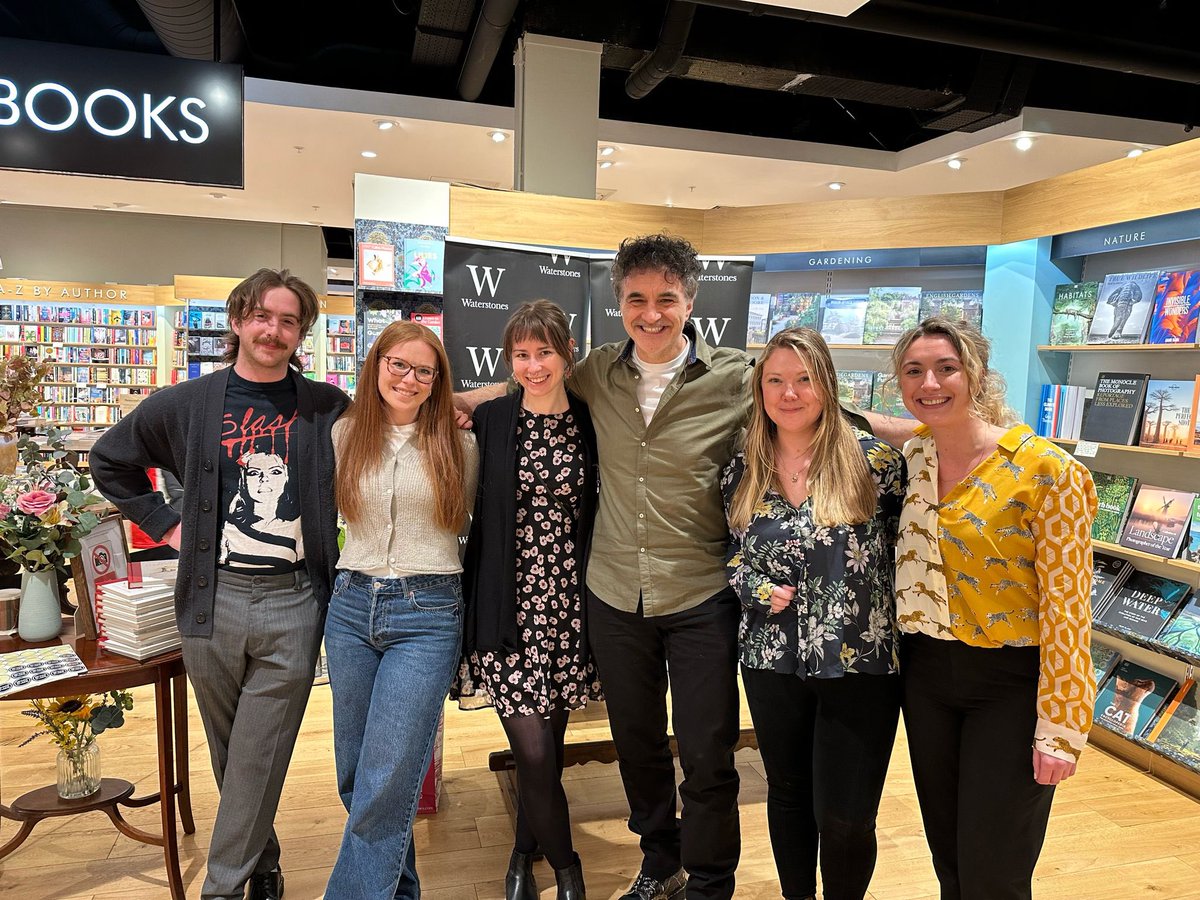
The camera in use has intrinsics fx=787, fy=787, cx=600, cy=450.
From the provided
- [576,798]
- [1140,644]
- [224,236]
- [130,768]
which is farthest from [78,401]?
[1140,644]

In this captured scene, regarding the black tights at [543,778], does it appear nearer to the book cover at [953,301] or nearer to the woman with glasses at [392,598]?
the woman with glasses at [392,598]

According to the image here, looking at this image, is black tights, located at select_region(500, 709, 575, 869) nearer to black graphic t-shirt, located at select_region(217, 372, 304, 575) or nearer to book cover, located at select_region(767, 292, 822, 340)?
black graphic t-shirt, located at select_region(217, 372, 304, 575)

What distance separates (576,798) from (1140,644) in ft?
9.09

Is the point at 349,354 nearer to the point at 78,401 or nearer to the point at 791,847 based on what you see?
the point at 78,401

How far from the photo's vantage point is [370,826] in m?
2.03

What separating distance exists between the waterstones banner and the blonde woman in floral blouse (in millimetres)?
1641

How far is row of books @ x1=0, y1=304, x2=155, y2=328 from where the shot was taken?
11273mm

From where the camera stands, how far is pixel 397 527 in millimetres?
2127

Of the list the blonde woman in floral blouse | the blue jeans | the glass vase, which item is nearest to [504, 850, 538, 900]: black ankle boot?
the blue jeans

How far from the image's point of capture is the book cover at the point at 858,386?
4.67 m

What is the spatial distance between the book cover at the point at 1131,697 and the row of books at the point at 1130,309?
1628 mm

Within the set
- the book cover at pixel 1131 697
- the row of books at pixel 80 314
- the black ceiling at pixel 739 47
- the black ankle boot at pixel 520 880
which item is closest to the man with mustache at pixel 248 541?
the black ankle boot at pixel 520 880

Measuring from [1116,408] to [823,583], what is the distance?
2989mm

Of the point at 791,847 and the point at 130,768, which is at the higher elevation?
the point at 791,847
